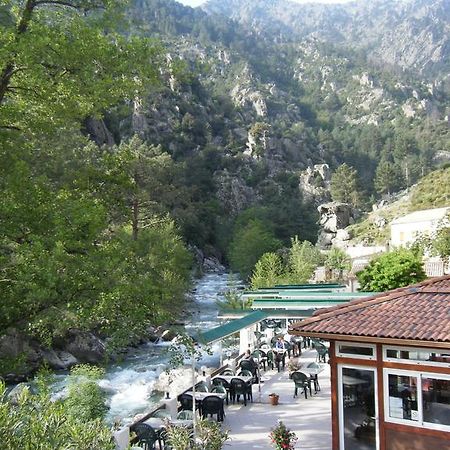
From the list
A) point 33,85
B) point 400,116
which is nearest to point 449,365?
point 33,85

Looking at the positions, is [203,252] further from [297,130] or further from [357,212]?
[297,130]

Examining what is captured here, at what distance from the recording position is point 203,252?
278ft

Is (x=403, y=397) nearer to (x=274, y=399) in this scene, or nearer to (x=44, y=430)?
(x=274, y=399)

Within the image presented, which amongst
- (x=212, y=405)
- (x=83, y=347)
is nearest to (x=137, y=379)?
(x=83, y=347)

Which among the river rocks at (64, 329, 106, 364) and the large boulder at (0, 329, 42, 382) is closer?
the large boulder at (0, 329, 42, 382)

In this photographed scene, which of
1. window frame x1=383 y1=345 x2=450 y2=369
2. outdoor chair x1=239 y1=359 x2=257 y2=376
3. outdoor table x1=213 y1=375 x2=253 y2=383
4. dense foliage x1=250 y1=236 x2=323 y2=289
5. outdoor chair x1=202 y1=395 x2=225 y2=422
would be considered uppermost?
dense foliage x1=250 y1=236 x2=323 y2=289

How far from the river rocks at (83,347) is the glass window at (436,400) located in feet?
74.4

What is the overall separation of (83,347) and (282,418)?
1913 cm

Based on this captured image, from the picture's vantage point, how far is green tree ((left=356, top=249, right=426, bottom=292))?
27.3 m

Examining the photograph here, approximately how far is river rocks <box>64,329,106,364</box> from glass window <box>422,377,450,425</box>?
22663mm

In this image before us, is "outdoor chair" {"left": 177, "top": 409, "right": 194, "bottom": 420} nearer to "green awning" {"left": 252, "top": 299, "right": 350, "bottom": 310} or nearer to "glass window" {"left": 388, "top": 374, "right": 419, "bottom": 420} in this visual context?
"glass window" {"left": 388, "top": 374, "right": 419, "bottom": 420}

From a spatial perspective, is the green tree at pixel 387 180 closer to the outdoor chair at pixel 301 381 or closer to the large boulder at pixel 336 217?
the large boulder at pixel 336 217

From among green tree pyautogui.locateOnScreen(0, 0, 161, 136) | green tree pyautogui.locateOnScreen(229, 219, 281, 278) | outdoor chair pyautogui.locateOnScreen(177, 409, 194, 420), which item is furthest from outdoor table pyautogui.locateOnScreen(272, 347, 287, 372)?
green tree pyautogui.locateOnScreen(229, 219, 281, 278)

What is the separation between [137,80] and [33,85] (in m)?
1.66
